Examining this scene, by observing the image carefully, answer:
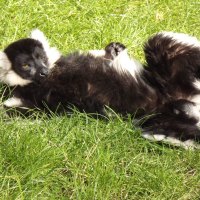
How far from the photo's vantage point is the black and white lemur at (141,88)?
13.6 ft

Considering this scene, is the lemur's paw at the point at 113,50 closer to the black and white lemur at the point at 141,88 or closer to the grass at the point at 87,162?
the black and white lemur at the point at 141,88

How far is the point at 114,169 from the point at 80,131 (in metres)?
0.47

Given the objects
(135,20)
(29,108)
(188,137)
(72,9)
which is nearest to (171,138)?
(188,137)

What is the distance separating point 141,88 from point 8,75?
48.4 inches

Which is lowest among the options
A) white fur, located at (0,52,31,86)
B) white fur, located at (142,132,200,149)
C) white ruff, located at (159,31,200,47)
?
white fur, located at (142,132,200,149)

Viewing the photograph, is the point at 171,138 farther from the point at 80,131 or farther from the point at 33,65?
the point at 33,65

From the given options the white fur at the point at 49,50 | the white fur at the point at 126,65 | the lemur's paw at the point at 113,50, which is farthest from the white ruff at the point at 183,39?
the white fur at the point at 49,50

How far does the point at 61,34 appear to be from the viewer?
225 inches

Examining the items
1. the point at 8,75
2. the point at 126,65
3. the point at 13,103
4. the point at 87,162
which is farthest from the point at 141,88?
the point at 8,75

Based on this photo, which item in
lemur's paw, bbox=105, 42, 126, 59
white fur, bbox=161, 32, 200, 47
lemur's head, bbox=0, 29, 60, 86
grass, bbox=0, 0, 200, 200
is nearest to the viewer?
grass, bbox=0, 0, 200, 200

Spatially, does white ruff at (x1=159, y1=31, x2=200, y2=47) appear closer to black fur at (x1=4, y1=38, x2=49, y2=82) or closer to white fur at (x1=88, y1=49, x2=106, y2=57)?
white fur at (x1=88, y1=49, x2=106, y2=57)

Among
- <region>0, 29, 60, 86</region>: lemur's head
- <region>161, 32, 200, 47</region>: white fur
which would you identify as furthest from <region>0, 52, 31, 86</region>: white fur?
<region>161, 32, 200, 47</region>: white fur

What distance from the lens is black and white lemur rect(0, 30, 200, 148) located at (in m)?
4.15

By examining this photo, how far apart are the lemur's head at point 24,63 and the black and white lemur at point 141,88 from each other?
0.19ft
